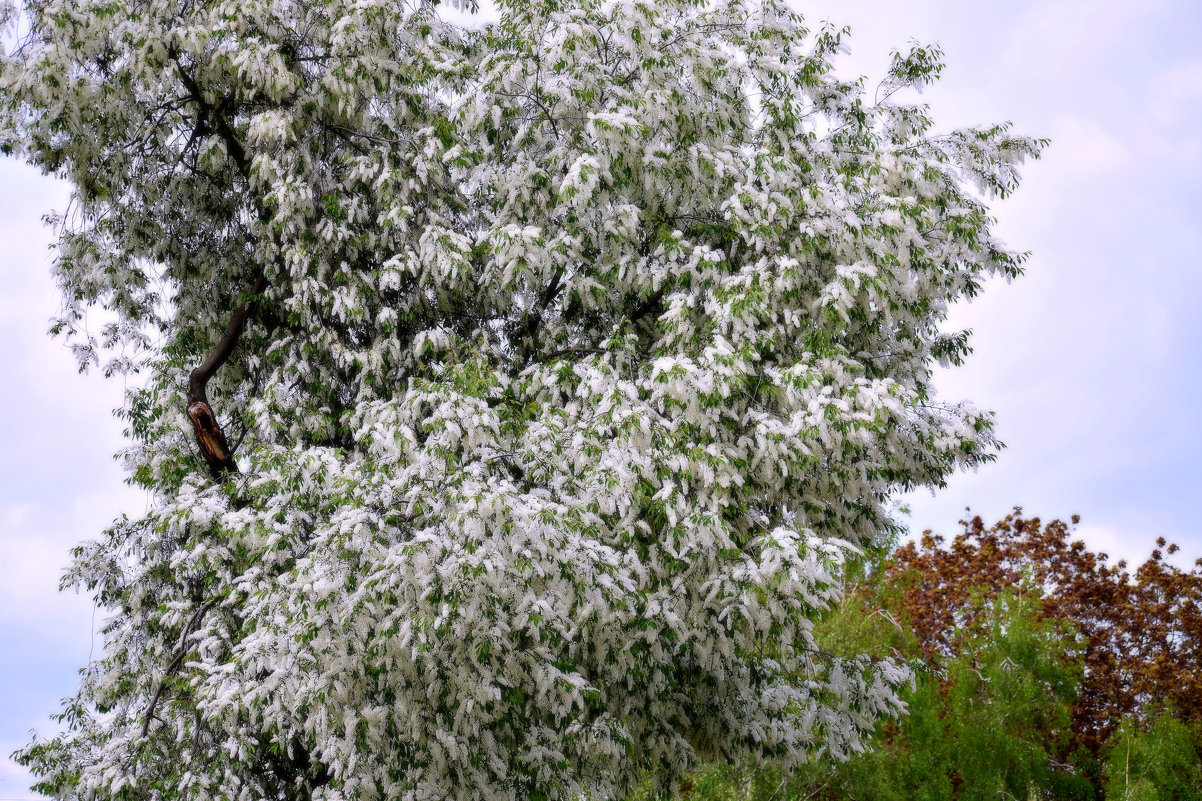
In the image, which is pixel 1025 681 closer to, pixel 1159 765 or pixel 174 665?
pixel 1159 765

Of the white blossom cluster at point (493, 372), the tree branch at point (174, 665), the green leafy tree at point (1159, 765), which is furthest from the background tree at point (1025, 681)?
the tree branch at point (174, 665)

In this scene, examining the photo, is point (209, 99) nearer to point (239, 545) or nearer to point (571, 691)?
point (239, 545)

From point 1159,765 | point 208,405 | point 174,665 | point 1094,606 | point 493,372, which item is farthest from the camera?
point 1094,606

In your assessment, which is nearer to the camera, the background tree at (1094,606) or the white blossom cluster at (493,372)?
the white blossom cluster at (493,372)

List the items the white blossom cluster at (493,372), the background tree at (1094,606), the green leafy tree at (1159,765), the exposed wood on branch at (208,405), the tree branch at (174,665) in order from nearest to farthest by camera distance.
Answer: the white blossom cluster at (493,372)
the tree branch at (174,665)
the exposed wood on branch at (208,405)
the green leafy tree at (1159,765)
the background tree at (1094,606)

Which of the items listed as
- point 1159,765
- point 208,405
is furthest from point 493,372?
point 1159,765

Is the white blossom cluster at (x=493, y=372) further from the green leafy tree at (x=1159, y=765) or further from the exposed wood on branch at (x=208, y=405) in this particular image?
the green leafy tree at (x=1159, y=765)

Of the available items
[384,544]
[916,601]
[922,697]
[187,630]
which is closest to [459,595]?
[384,544]

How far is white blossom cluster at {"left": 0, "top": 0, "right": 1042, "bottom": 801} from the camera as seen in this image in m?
5.78

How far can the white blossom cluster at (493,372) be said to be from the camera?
5.78 metres

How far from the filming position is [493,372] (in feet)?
22.5

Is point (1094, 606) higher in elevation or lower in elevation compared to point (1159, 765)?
higher

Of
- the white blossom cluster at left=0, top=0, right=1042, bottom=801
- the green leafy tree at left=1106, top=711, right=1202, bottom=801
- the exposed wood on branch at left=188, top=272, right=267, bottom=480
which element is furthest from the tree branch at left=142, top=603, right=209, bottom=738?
the green leafy tree at left=1106, top=711, right=1202, bottom=801

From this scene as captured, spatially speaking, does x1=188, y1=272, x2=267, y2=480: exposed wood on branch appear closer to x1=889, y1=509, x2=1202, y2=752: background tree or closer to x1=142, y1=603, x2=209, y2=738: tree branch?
x1=142, y1=603, x2=209, y2=738: tree branch
